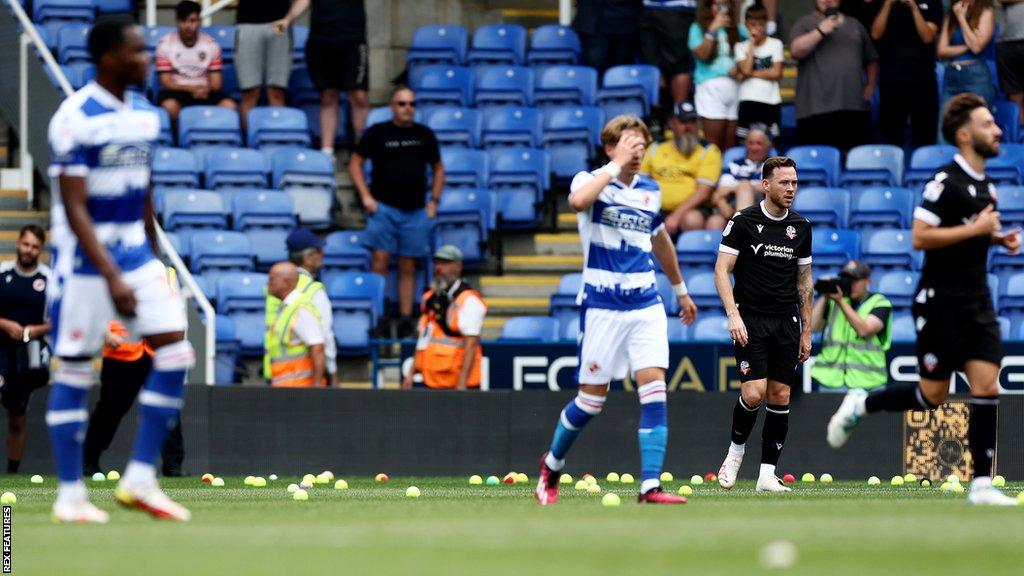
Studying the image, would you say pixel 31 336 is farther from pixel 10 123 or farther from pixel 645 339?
pixel 645 339

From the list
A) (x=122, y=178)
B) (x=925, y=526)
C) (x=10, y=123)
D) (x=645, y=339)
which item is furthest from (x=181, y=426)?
(x=925, y=526)

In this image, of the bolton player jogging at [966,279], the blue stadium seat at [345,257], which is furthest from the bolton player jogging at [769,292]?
the blue stadium seat at [345,257]

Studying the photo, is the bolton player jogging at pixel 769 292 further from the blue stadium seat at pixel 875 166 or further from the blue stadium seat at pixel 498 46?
the blue stadium seat at pixel 498 46

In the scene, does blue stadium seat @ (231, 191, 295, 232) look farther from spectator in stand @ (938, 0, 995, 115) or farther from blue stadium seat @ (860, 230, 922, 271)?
spectator in stand @ (938, 0, 995, 115)

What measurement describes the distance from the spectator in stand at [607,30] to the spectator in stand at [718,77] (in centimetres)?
109

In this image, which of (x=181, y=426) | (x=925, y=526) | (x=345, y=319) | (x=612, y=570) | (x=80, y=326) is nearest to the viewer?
(x=612, y=570)

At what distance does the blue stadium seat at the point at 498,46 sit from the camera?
22.2 metres

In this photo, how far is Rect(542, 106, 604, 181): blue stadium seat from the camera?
20.7 meters

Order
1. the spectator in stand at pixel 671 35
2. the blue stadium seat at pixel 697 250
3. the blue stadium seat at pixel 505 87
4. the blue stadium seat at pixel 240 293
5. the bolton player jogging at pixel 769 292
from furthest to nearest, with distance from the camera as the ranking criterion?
the blue stadium seat at pixel 505 87
the spectator in stand at pixel 671 35
the blue stadium seat at pixel 697 250
the blue stadium seat at pixel 240 293
the bolton player jogging at pixel 769 292

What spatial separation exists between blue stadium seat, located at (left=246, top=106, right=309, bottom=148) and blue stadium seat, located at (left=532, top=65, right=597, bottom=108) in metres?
2.87

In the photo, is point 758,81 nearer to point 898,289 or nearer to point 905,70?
point 905,70

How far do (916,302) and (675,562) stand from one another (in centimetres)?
420

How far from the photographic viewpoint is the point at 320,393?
56.4ft

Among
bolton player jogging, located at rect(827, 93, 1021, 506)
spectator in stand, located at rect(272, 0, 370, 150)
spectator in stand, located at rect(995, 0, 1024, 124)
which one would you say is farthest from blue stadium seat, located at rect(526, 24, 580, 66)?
Answer: bolton player jogging, located at rect(827, 93, 1021, 506)
